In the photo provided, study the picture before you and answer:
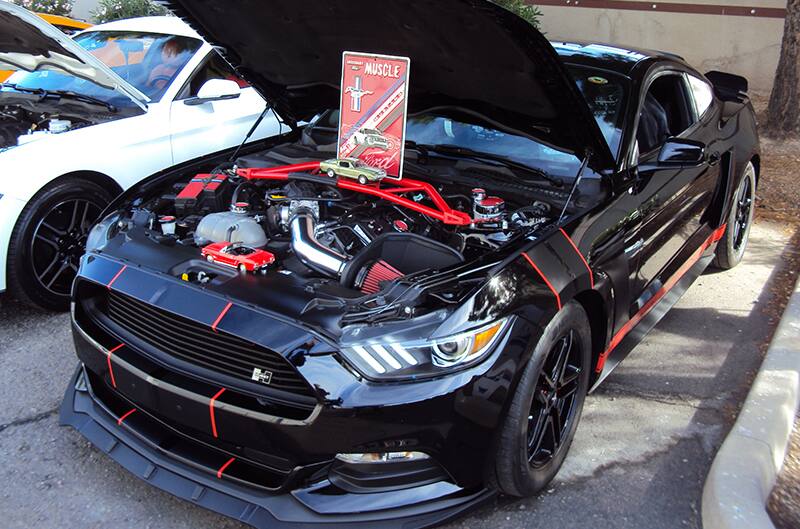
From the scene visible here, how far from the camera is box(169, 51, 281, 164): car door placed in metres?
5.14

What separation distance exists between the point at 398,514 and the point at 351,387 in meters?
0.47

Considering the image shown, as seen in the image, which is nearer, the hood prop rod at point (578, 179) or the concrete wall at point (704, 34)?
the hood prop rod at point (578, 179)

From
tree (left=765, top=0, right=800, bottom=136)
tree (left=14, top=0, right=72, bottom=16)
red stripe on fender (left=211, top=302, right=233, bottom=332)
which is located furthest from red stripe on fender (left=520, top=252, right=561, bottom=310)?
tree (left=14, top=0, right=72, bottom=16)

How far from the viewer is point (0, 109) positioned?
517cm

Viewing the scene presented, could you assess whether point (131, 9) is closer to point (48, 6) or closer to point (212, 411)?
point (48, 6)

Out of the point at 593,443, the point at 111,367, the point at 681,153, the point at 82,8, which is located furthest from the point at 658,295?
the point at 82,8

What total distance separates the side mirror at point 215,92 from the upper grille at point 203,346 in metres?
2.53

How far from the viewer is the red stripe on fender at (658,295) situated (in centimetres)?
326

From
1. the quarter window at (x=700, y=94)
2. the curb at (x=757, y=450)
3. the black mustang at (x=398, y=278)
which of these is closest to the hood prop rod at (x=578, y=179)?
the black mustang at (x=398, y=278)

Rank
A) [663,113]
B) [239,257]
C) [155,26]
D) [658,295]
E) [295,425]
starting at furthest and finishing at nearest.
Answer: [155,26] → [663,113] → [658,295] → [239,257] → [295,425]

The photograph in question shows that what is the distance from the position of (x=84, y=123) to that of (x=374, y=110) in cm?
236

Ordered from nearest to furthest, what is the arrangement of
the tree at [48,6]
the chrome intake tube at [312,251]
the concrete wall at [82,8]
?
1. the chrome intake tube at [312,251]
2. the tree at [48,6]
3. the concrete wall at [82,8]

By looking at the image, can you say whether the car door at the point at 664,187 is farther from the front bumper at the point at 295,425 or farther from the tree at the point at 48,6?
the tree at the point at 48,6

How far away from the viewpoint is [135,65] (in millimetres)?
5453
